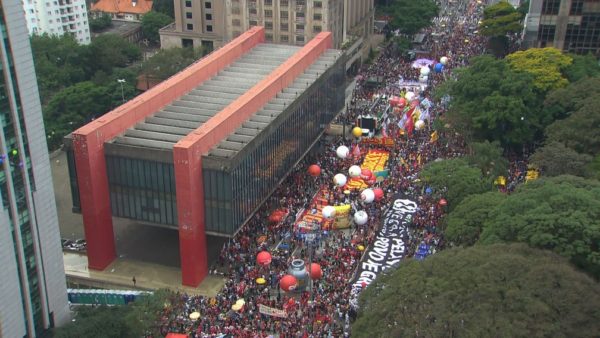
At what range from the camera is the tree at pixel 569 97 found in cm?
6943

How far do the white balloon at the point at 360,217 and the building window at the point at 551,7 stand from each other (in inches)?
1667

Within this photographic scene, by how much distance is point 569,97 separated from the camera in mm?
70625

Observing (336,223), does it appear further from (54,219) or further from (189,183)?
(54,219)

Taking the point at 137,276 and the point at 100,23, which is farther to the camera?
the point at 100,23

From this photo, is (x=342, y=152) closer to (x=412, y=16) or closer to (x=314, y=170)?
(x=314, y=170)

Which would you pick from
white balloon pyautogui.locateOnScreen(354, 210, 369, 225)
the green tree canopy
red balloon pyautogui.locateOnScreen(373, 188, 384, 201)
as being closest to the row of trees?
red balloon pyautogui.locateOnScreen(373, 188, 384, 201)

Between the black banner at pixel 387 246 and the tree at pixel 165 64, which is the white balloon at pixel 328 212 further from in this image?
the tree at pixel 165 64

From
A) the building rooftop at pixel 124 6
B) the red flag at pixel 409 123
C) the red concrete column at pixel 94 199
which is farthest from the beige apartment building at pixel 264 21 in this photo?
the red concrete column at pixel 94 199

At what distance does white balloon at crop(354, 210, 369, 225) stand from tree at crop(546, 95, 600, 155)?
21.1 metres

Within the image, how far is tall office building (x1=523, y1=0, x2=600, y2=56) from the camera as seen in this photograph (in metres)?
83.8

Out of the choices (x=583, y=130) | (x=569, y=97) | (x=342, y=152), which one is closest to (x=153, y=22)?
(x=342, y=152)

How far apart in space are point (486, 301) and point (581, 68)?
153ft

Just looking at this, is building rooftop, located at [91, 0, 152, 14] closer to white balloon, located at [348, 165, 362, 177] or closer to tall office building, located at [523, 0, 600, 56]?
tall office building, located at [523, 0, 600, 56]

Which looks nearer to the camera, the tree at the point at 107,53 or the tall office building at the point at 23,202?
the tall office building at the point at 23,202
